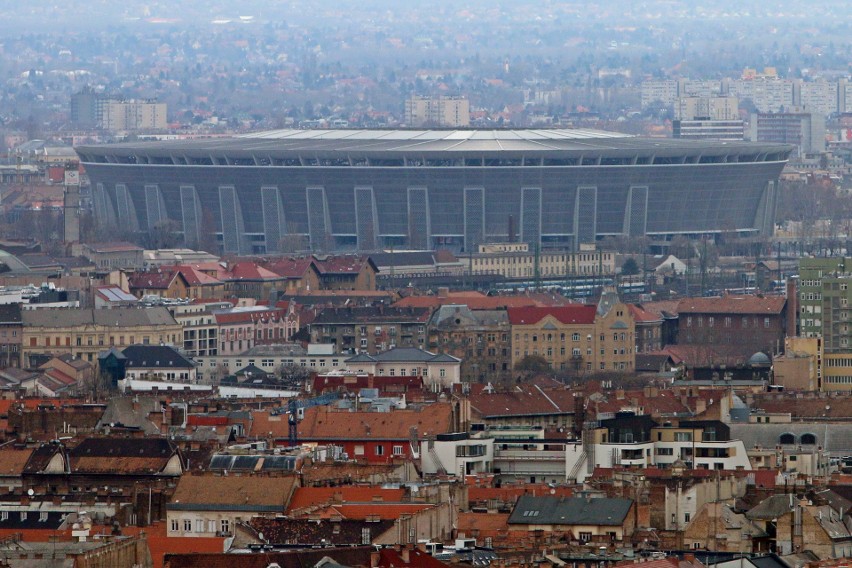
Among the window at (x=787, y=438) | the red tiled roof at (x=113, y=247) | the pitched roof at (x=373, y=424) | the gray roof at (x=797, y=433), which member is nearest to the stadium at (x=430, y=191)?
the red tiled roof at (x=113, y=247)

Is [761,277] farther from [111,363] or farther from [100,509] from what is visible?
[100,509]

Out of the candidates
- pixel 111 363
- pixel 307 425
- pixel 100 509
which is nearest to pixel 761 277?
pixel 111 363

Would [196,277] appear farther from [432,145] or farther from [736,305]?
[432,145]

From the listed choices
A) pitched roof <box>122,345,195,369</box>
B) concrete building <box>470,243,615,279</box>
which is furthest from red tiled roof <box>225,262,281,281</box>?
pitched roof <box>122,345,195,369</box>

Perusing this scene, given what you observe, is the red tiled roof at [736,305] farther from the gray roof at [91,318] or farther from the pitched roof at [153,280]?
the pitched roof at [153,280]

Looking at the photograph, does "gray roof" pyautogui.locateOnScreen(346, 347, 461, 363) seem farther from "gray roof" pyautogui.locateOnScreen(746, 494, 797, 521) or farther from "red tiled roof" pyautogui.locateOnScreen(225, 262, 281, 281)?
"gray roof" pyautogui.locateOnScreen(746, 494, 797, 521)
